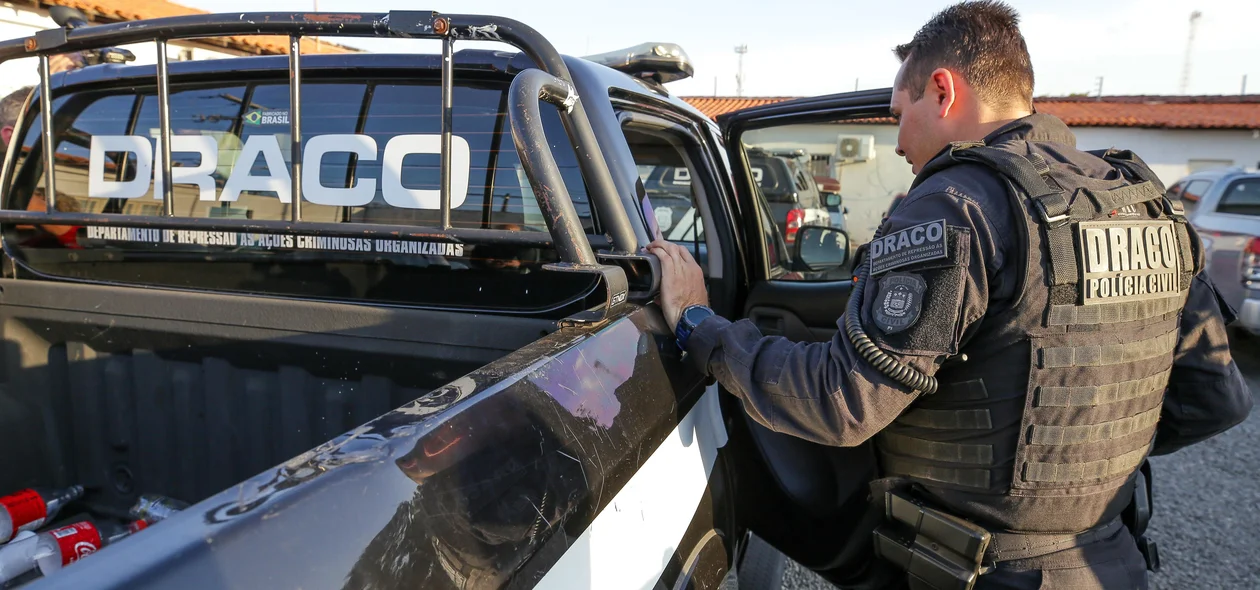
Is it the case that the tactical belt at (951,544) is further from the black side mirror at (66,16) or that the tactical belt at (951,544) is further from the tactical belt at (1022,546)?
the black side mirror at (66,16)

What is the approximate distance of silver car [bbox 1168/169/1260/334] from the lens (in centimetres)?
639

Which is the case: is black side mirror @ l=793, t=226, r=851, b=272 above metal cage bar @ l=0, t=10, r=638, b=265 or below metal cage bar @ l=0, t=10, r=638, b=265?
below

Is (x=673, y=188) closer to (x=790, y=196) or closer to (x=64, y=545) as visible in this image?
(x=790, y=196)

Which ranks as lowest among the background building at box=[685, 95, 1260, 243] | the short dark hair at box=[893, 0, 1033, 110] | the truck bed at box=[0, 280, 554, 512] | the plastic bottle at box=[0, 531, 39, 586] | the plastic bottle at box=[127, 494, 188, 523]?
the plastic bottle at box=[127, 494, 188, 523]

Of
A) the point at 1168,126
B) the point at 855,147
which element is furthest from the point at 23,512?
the point at 1168,126

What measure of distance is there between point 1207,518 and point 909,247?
149 inches

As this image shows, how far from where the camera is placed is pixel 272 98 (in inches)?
81.2

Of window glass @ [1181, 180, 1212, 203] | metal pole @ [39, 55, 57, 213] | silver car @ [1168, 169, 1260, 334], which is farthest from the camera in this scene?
window glass @ [1181, 180, 1212, 203]

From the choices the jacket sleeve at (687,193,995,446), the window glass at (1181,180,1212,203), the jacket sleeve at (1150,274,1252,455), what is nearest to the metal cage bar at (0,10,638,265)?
the jacket sleeve at (687,193,995,446)

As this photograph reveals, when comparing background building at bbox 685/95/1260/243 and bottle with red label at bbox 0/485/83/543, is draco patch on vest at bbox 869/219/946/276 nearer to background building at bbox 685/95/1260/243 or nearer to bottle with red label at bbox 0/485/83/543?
bottle with red label at bbox 0/485/83/543

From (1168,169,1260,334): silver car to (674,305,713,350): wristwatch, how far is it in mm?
6684

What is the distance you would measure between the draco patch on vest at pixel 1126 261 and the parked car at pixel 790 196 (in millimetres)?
1805

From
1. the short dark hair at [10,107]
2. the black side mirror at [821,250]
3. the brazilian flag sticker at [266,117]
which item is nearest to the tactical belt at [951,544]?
the black side mirror at [821,250]

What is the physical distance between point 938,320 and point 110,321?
6.36 feet
